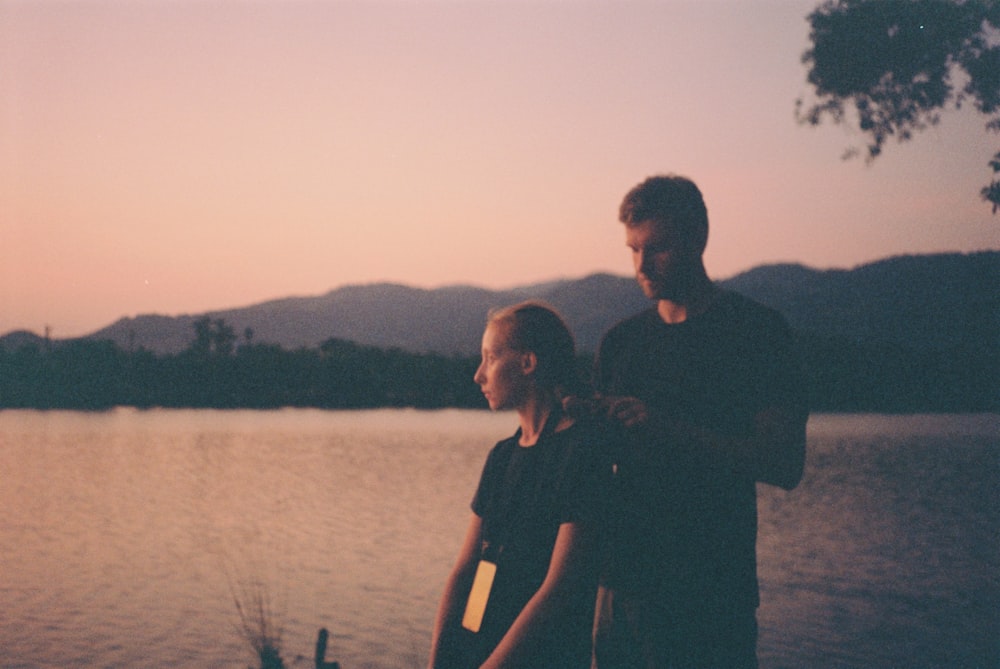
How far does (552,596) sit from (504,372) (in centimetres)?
48

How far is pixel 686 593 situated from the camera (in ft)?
7.02

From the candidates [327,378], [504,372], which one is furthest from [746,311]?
[327,378]

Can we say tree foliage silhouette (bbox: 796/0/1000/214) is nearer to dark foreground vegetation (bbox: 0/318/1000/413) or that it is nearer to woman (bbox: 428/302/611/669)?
woman (bbox: 428/302/611/669)

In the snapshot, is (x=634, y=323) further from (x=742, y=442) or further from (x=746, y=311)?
(x=742, y=442)

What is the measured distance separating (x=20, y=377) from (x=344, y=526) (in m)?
74.6

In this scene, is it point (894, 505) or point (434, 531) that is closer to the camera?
point (434, 531)

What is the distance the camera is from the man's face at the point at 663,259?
2.25 m

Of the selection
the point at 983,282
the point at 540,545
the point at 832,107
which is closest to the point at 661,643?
the point at 540,545

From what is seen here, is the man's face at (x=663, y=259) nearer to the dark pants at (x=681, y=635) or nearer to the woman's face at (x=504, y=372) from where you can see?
the woman's face at (x=504, y=372)

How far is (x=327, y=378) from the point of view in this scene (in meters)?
99.4

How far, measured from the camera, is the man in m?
2.11

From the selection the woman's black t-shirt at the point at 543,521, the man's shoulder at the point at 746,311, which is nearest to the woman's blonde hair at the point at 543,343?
the woman's black t-shirt at the point at 543,521

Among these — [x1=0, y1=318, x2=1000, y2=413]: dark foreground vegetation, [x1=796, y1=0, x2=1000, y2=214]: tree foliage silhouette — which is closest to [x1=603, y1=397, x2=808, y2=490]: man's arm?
[x1=796, y1=0, x2=1000, y2=214]: tree foliage silhouette

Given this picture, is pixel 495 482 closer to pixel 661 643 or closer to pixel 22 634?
pixel 661 643
